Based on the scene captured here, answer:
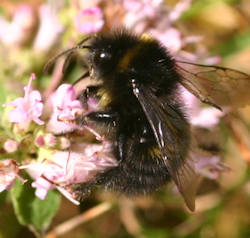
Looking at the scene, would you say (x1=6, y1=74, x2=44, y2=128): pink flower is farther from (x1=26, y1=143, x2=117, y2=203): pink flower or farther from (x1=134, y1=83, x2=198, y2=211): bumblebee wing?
(x1=134, y1=83, x2=198, y2=211): bumblebee wing

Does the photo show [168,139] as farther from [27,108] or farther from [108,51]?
[27,108]

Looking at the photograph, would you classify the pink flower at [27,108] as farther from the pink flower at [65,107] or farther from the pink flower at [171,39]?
the pink flower at [171,39]

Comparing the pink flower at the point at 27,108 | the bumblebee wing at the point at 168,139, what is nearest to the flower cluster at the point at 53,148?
the pink flower at the point at 27,108

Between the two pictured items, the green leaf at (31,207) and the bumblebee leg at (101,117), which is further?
the green leaf at (31,207)

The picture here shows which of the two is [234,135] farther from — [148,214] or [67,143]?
[67,143]

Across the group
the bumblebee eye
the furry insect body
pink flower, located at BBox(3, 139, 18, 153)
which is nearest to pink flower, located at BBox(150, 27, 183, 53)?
the furry insect body

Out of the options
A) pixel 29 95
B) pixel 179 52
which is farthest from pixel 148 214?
pixel 29 95
